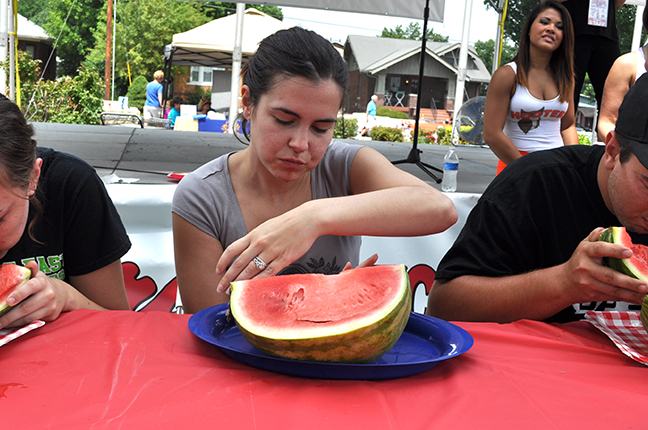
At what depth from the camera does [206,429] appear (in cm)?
72

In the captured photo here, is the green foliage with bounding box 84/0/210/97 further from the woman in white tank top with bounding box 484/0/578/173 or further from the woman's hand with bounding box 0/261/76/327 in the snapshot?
the woman's hand with bounding box 0/261/76/327

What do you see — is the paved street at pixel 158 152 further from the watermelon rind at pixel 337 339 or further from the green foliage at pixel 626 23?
the green foliage at pixel 626 23

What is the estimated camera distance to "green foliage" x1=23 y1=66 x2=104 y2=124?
33.7ft

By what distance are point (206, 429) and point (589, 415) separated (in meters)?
0.58

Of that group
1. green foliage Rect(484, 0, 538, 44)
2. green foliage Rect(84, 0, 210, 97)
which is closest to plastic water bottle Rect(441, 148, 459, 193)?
green foliage Rect(484, 0, 538, 44)

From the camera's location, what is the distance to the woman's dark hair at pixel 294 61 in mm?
1523

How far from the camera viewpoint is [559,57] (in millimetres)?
3236

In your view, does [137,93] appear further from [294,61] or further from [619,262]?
[619,262]

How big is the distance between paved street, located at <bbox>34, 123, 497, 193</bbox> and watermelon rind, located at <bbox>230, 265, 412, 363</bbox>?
2.85 m

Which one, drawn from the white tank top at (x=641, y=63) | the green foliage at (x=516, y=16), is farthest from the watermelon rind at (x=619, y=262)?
the green foliage at (x=516, y=16)

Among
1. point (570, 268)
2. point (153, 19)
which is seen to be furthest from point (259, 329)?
point (153, 19)

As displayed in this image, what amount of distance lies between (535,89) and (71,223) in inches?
106

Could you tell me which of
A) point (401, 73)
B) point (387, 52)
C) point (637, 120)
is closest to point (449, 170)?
point (637, 120)

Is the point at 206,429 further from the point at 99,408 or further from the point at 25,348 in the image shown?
the point at 25,348
